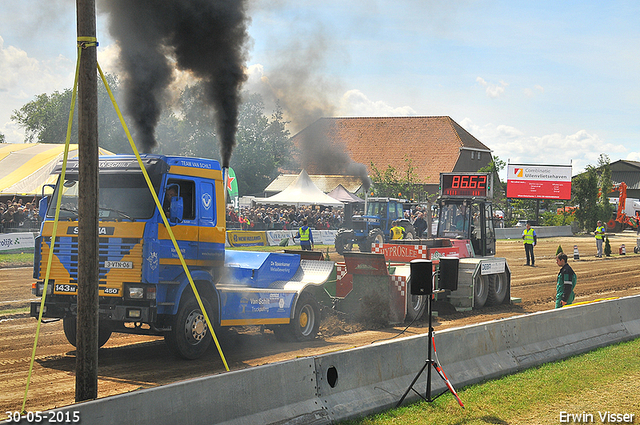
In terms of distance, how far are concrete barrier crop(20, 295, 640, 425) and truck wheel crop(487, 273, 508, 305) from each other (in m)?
4.79

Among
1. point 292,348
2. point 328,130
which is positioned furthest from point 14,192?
point 292,348

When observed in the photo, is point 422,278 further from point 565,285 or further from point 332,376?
point 565,285

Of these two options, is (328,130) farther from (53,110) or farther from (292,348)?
(53,110)

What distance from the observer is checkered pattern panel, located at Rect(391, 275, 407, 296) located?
41.5 ft

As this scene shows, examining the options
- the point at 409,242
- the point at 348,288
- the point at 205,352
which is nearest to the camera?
the point at 205,352

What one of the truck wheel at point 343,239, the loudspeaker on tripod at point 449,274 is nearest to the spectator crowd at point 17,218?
the truck wheel at point 343,239

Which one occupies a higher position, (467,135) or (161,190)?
(467,135)

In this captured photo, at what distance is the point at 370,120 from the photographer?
7094 centimetres

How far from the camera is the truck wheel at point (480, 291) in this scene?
49.4 feet

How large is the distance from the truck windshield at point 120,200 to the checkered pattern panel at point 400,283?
5.86 meters

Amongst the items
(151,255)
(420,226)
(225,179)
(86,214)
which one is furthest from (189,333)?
(420,226)

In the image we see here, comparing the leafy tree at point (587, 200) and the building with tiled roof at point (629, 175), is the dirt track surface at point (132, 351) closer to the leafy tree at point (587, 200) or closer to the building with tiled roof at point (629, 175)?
the leafy tree at point (587, 200)

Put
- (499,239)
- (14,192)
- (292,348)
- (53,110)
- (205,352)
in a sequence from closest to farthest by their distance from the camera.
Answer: (205,352), (292,348), (14,192), (499,239), (53,110)

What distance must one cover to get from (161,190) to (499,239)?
36757 mm
